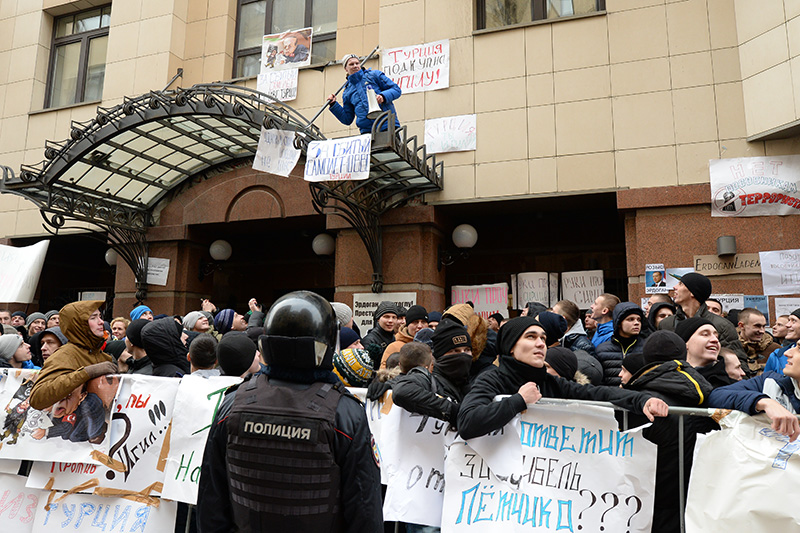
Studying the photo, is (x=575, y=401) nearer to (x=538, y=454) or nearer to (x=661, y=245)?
(x=538, y=454)

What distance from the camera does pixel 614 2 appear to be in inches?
373

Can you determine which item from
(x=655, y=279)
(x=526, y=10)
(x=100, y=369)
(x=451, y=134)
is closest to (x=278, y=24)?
(x=451, y=134)

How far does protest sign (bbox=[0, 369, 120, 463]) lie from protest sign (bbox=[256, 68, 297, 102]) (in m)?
7.81

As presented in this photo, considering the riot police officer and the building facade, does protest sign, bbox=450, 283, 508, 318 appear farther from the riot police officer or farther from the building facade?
the riot police officer

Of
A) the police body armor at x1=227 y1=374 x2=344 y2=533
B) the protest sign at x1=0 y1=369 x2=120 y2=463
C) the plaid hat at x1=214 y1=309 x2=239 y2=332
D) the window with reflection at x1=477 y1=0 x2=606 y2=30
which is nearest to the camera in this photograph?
the police body armor at x1=227 y1=374 x2=344 y2=533

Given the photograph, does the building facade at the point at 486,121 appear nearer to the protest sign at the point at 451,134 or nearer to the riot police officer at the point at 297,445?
the protest sign at the point at 451,134

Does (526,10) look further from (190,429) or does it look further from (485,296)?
(190,429)

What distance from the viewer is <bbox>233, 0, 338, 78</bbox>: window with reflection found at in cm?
1164

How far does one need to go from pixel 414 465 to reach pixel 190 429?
Result: 1.65 m

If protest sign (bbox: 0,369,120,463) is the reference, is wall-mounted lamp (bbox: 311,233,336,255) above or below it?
above

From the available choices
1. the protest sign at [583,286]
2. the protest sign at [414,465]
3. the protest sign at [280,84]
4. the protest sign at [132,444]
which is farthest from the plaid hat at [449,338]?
the protest sign at [280,84]

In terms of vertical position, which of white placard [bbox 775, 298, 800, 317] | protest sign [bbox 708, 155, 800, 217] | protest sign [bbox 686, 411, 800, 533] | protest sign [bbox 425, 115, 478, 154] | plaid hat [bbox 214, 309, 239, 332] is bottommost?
protest sign [bbox 686, 411, 800, 533]

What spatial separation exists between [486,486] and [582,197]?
673cm

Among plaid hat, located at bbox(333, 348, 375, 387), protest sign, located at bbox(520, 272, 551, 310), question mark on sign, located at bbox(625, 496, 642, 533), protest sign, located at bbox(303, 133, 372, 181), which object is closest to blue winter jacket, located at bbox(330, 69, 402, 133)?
protest sign, located at bbox(303, 133, 372, 181)
